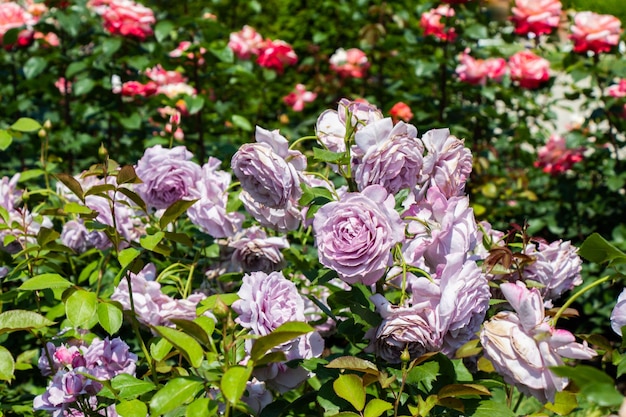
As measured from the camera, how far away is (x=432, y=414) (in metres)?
1.23

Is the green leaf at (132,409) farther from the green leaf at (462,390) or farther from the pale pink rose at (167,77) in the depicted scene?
the pale pink rose at (167,77)

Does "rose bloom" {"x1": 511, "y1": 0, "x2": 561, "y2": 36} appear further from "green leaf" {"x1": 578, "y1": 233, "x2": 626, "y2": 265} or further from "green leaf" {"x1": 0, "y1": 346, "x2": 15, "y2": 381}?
"green leaf" {"x1": 0, "y1": 346, "x2": 15, "y2": 381}

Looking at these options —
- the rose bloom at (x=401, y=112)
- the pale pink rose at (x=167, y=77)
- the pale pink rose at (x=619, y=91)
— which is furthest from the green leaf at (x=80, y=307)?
the pale pink rose at (x=619, y=91)

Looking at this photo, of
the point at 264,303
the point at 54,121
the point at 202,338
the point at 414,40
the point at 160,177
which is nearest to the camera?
the point at 202,338

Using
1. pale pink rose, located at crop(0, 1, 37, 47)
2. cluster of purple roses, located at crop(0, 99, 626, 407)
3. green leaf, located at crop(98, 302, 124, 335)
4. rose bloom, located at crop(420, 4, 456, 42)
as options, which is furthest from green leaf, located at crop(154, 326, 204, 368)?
rose bloom, located at crop(420, 4, 456, 42)

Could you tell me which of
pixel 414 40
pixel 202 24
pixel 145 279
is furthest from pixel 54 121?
pixel 145 279

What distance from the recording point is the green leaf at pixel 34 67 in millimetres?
2787

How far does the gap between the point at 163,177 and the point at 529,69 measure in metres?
2.29

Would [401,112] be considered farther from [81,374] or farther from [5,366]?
[5,366]

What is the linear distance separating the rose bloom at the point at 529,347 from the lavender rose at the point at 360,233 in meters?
0.18

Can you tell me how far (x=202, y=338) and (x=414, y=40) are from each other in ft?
8.34

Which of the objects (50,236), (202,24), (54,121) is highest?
(50,236)

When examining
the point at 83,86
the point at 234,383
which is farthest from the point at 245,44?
the point at 234,383

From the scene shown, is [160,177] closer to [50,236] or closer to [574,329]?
[50,236]
